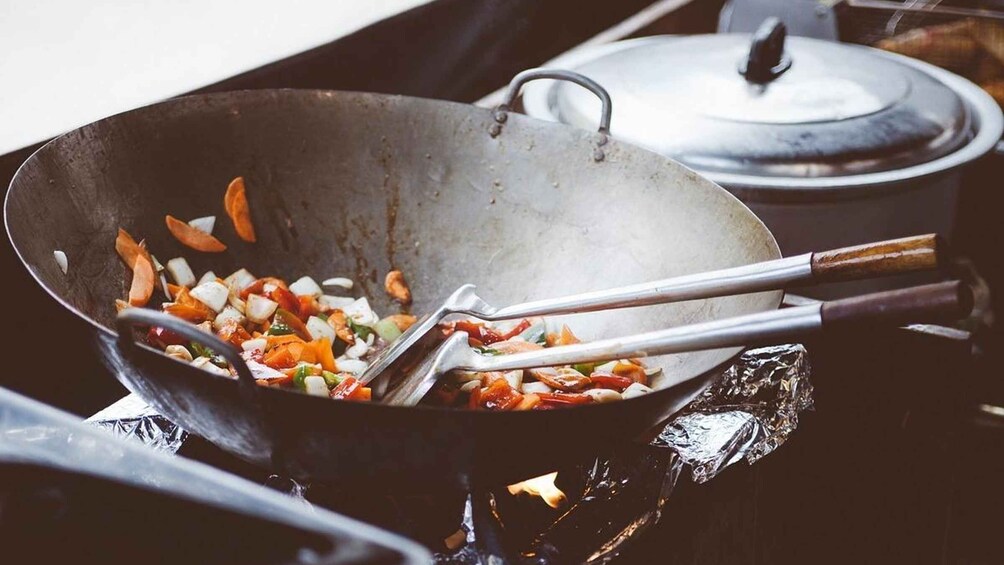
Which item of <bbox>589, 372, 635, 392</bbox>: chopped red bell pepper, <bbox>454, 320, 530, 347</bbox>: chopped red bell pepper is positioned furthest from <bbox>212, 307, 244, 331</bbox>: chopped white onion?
<bbox>589, 372, 635, 392</bbox>: chopped red bell pepper

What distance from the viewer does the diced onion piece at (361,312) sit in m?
1.61

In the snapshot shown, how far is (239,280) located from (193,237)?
0.11m

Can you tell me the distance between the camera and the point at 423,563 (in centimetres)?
56

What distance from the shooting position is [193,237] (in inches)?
61.4

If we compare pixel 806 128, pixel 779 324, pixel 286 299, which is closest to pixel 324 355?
pixel 286 299

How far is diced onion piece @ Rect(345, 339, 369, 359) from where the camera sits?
60.0 inches

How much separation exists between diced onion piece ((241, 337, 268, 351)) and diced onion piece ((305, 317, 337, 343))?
126 millimetres

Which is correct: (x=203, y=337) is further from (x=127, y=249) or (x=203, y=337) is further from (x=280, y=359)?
(x=127, y=249)

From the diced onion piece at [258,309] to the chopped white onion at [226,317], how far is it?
16 mm

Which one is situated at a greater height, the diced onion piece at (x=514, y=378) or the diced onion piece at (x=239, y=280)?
the diced onion piece at (x=239, y=280)

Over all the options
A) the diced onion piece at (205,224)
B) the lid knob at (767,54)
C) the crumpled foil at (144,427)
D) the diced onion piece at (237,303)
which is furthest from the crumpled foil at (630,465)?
the lid knob at (767,54)

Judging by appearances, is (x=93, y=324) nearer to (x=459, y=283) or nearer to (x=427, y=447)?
(x=427, y=447)

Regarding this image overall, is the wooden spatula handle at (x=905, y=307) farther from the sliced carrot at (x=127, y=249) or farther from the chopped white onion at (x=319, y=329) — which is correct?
the sliced carrot at (x=127, y=249)

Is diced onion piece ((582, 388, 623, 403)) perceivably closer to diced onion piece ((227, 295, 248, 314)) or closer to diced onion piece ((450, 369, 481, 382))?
diced onion piece ((450, 369, 481, 382))
